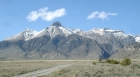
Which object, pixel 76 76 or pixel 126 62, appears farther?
pixel 126 62

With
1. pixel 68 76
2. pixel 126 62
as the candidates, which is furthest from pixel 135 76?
pixel 126 62

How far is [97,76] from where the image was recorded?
122ft

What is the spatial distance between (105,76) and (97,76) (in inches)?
48.5

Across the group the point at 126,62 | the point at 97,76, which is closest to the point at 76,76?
the point at 97,76

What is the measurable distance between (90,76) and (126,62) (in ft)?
131

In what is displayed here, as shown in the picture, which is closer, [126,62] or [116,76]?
[116,76]

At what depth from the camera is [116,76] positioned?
36656mm

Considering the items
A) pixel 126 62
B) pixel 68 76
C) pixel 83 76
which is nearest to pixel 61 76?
pixel 68 76

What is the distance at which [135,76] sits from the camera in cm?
3691

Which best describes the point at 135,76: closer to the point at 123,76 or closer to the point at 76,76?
the point at 123,76

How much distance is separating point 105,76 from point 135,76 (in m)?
4.58

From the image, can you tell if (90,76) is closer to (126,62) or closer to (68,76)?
(68,76)

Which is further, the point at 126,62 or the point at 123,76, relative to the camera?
the point at 126,62

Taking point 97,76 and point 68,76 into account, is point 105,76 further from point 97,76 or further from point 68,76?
point 68,76
